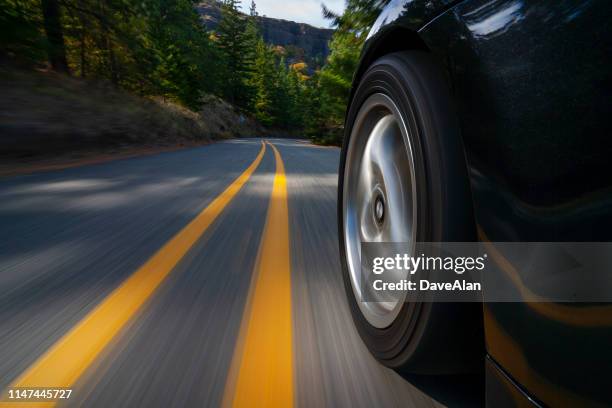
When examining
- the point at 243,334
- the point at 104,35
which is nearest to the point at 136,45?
the point at 104,35

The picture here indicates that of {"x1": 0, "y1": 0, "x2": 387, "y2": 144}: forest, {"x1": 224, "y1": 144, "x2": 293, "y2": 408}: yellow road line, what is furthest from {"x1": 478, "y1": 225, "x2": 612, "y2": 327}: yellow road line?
{"x1": 0, "y1": 0, "x2": 387, "y2": 144}: forest

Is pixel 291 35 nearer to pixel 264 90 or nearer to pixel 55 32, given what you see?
pixel 264 90

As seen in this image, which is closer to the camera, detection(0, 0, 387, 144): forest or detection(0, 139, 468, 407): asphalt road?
detection(0, 139, 468, 407): asphalt road

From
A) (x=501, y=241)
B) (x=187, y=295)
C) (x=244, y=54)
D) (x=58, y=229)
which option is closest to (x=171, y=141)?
(x=58, y=229)

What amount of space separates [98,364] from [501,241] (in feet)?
4.22

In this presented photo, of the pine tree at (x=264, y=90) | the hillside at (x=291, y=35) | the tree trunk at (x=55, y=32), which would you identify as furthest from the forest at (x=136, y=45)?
the hillside at (x=291, y=35)

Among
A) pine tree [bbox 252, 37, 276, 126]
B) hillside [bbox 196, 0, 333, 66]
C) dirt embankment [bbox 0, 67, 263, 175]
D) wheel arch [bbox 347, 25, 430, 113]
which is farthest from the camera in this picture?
hillside [bbox 196, 0, 333, 66]

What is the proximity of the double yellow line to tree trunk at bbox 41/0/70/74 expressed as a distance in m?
10.4

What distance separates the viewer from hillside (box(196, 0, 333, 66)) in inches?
6250

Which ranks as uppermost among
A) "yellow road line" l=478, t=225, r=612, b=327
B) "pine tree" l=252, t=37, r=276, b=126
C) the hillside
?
the hillside

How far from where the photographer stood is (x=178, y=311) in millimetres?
1651

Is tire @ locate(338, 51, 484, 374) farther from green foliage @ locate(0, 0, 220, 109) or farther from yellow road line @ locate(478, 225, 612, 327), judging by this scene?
green foliage @ locate(0, 0, 220, 109)

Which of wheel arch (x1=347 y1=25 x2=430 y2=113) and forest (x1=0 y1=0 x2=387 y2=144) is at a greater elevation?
forest (x1=0 y1=0 x2=387 y2=144)

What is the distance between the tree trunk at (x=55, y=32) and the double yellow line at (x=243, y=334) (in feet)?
34.0
